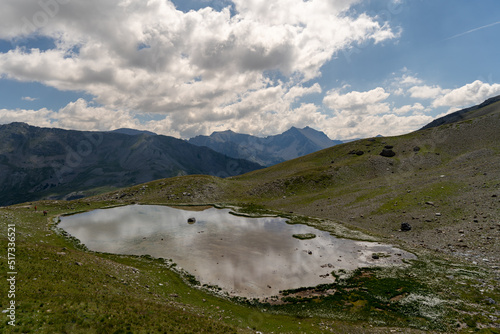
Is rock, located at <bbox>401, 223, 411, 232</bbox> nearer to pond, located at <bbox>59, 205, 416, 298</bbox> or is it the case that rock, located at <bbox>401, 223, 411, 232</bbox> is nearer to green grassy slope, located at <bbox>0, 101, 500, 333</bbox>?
green grassy slope, located at <bbox>0, 101, 500, 333</bbox>

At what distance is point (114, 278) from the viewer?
101 feet

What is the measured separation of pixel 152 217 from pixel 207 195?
1377 inches

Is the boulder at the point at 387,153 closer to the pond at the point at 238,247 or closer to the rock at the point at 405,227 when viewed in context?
the rock at the point at 405,227

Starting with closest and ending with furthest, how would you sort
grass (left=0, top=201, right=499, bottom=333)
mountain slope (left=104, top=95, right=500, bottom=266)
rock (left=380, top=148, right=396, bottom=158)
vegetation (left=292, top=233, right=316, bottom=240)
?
grass (left=0, top=201, right=499, bottom=333) → mountain slope (left=104, top=95, right=500, bottom=266) → vegetation (left=292, top=233, right=316, bottom=240) → rock (left=380, top=148, right=396, bottom=158)

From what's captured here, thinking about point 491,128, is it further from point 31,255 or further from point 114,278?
point 31,255

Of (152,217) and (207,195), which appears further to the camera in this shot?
(207,195)

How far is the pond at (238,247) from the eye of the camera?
37.8m

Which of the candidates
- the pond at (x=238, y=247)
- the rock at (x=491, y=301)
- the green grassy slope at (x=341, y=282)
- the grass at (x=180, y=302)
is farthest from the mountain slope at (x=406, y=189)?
the grass at (x=180, y=302)

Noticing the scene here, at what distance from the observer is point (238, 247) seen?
50.7 metres

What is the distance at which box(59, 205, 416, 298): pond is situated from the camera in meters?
37.8

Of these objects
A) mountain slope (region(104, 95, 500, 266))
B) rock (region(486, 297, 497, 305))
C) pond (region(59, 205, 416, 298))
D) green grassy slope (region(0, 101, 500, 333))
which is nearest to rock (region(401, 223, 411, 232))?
green grassy slope (region(0, 101, 500, 333))

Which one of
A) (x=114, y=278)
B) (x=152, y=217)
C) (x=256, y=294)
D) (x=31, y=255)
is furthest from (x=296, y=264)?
(x=152, y=217)

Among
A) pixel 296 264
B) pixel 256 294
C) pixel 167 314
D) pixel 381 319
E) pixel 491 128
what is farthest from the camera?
pixel 491 128

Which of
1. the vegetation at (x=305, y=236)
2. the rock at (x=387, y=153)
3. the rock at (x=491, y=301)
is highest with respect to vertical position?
the rock at (x=387, y=153)
